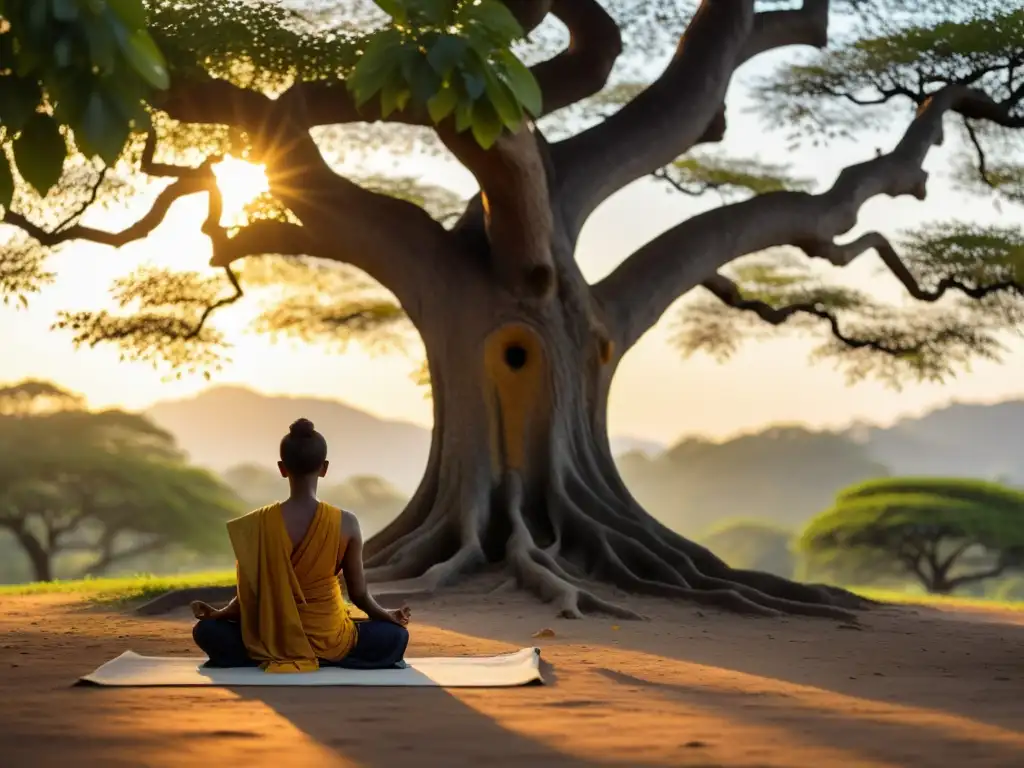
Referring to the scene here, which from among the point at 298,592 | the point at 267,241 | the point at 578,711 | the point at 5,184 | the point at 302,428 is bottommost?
the point at 578,711

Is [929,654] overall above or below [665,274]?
below

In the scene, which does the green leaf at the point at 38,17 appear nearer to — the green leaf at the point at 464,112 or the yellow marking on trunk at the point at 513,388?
the green leaf at the point at 464,112

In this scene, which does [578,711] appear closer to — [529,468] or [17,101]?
[17,101]

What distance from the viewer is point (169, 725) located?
4.66 m

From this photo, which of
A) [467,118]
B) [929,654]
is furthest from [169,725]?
[929,654]

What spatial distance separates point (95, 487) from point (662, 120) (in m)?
17.4

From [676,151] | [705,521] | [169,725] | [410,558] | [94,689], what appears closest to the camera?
[169,725]

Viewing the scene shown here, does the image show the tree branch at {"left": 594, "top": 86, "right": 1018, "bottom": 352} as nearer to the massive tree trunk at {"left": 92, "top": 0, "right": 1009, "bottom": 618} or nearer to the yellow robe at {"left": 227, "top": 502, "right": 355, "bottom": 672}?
the massive tree trunk at {"left": 92, "top": 0, "right": 1009, "bottom": 618}

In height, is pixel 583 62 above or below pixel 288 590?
above

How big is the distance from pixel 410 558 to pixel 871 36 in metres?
7.46

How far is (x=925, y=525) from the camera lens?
22.0 meters

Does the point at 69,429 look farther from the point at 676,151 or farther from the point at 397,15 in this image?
the point at 397,15

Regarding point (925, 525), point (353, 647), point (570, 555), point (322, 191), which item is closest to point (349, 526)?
point (353, 647)

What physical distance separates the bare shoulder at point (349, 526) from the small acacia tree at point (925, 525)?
1729 centimetres
